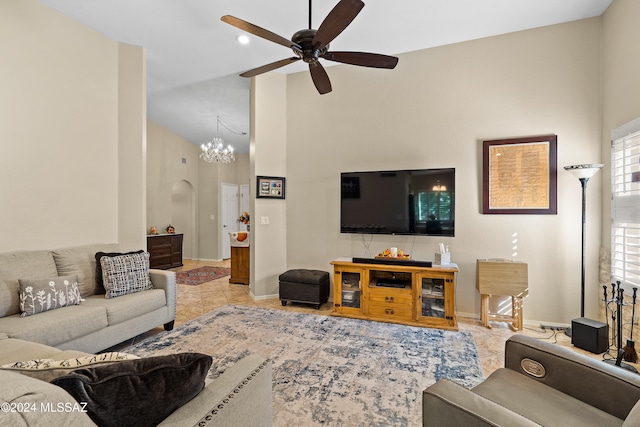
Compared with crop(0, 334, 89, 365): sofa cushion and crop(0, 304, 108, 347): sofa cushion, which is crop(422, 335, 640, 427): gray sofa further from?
crop(0, 304, 108, 347): sofa cushion

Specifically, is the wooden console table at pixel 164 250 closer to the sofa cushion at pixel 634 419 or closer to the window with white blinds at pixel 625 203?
the sofa cushion at pixel 634 419

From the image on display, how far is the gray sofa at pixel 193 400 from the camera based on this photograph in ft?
2.00

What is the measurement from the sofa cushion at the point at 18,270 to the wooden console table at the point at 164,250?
12.2 ft

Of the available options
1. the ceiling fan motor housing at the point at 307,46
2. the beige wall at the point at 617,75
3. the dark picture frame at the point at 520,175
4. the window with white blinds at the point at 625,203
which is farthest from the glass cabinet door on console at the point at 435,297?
the ceiling fan motor housing at the point at 307,46

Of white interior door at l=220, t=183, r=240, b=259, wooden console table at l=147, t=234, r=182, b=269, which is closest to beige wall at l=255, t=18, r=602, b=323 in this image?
wooden console table at l=147, t=234, r=182, b=269

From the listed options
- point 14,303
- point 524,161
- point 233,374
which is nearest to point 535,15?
point 524,161

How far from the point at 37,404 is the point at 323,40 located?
7.62 ft

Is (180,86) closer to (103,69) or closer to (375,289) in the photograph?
(103,69)

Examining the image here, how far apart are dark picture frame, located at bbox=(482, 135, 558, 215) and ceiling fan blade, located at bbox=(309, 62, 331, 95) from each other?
83.4 inches

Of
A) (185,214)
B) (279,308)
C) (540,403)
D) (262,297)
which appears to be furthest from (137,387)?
(185,214)

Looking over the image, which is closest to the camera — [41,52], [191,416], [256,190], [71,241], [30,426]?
[30,426]

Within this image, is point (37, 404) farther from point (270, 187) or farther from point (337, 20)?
point (270, 187)

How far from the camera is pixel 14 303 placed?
8.13ft

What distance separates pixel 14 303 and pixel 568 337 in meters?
5.13
